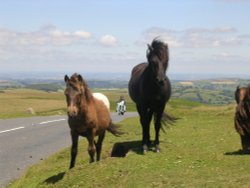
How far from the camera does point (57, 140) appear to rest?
83.1 ft

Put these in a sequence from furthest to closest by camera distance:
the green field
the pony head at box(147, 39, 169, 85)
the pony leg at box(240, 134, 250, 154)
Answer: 1. the green field
2. the pony leg at box(240, 134, 250, 154)
3. the pony head at box(147, 39, 169, 85)

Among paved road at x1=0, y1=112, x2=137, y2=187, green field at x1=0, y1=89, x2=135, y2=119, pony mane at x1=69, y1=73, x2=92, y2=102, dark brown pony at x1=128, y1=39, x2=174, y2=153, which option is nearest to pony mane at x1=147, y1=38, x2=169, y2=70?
dark brown pony at x1=128, y1=39, x2=174, y2=153

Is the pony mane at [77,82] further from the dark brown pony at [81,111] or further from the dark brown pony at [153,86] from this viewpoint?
the dark brown pony at [153,86]

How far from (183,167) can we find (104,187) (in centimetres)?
239

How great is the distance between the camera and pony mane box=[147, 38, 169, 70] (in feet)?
39.3

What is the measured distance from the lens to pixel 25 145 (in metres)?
23.0

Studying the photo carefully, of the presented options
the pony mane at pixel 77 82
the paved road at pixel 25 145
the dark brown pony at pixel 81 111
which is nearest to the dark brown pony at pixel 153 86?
the dark brown pony at pixel 81 111

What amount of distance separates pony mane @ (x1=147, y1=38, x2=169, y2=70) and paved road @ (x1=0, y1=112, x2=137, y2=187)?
755cm

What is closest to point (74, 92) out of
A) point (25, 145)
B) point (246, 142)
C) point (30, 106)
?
point (246, 142)

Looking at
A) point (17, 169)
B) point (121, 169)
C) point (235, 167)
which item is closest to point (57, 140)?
point (17, 169)

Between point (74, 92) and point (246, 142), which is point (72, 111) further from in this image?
point (246, 142)

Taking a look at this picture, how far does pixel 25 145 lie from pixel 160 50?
13611 millimetres

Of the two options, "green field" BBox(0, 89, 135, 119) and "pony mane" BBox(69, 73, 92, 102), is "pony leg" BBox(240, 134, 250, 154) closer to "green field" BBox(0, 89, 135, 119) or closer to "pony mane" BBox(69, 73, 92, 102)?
"pony mane" BBox(69, 73, 92, 102)

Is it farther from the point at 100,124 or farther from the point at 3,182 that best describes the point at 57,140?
the point at 100,124
